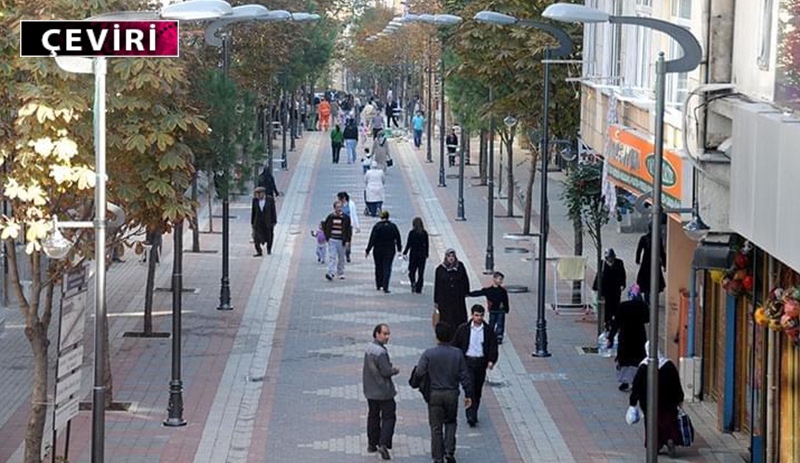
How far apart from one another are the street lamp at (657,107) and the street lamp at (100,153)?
335 centimetres

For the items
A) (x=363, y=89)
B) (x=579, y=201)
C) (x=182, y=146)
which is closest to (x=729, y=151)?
(x=182, y=146)

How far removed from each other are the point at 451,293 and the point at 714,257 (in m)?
6.33

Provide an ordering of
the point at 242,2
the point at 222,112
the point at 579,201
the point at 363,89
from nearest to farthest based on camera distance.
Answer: the point at 222,112 < the point at 579,201 < the point at 242,2 < the point at 363,89

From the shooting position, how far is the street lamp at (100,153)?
15.2 meters

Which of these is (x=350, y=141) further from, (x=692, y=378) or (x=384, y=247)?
(x=692, y=378)

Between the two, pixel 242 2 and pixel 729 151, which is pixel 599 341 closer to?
pixel 729 151

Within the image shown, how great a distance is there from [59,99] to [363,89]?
11525 centimetres

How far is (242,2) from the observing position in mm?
36719

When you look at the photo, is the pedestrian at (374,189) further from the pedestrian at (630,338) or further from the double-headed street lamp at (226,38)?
the pedestrian at (630,338)

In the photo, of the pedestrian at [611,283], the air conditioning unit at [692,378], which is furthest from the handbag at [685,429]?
the pedestrian at [611,283]

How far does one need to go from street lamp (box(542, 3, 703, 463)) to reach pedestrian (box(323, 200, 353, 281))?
57.4 feet

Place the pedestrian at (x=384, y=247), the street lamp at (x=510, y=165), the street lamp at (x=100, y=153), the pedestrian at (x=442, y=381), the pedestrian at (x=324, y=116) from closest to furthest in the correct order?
1. the street lamp at (x=100, y=153)
2. the pedestrian at (x=442, y=381)
3. the pedestrian at (x=384, y=247)
4. the street lamp at (x=510, y=165)
5. the pedestrian at (x=324, y=116)

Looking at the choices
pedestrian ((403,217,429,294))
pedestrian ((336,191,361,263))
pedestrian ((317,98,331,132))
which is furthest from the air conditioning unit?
pedestrian ((317,98,331,132))

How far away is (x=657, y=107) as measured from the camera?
16.5m
